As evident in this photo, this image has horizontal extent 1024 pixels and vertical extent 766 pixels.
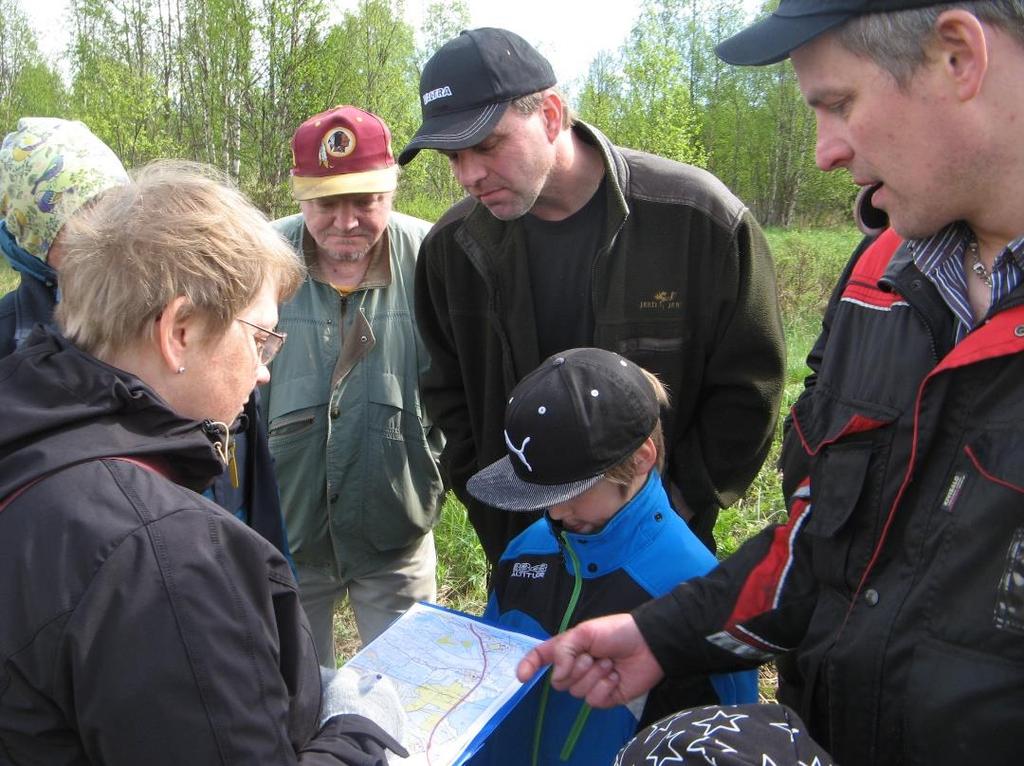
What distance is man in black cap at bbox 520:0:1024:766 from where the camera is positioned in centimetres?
116

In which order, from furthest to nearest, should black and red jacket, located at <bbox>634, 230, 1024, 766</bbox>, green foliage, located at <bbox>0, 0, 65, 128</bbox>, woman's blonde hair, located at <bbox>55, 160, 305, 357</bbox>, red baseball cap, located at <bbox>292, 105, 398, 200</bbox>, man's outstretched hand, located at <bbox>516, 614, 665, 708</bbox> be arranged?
green foliage, located at <bbox>0, 0, 65, 128</bbox>
red baseball cap, located at <bbox>292, 105, 398, 200</bbox>
man's outstretched hand, located at <bbox>516, 614, 665, 708</bbox>
woman's blonde hair, located at <bbox>55, 160, 305, 357</bbox>
black and red jacket, located at <bbox>634, 230, 1024, 766</bbox>

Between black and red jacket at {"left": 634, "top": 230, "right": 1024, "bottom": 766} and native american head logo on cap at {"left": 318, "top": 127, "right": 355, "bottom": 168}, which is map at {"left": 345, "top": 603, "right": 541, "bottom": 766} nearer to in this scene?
black and red jacket at {"left": 634, "top": 230, "right": 1024, "bottom": 766}

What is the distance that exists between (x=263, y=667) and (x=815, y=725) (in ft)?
3.03

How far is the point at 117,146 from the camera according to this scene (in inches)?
711

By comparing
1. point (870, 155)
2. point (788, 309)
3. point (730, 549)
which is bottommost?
point (730, 549)

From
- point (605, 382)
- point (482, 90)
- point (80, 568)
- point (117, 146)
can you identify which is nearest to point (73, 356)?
point (80, 568)

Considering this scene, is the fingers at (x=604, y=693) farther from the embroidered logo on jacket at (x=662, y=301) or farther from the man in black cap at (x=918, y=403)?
the embroidered logo on jacket at (x=662, y=301)

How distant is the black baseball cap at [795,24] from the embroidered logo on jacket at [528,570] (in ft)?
4.21

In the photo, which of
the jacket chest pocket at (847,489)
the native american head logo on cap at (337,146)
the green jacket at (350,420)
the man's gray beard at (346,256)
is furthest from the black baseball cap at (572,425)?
the native american head logo on cap at (337,146)

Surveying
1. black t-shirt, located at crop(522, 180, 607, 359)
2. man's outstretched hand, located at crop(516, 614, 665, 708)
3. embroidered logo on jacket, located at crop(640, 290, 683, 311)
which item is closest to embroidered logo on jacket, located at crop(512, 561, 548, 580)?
man's outstretched hand, located at crop(516, 614, 665, 708)

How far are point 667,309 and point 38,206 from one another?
1786 mm

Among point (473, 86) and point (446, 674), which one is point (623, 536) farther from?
point (473, 86)

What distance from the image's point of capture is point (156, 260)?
1.28 m

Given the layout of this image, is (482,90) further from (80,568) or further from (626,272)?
(80,568)
